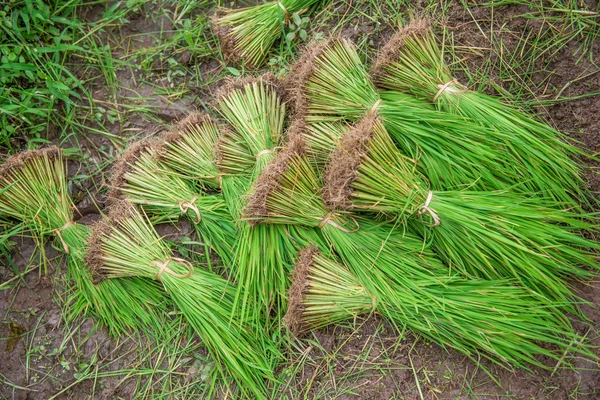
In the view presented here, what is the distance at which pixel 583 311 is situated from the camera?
2139 millimetres

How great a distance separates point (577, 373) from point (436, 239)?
0.69m

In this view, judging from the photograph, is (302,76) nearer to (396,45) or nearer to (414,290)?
(396,45)

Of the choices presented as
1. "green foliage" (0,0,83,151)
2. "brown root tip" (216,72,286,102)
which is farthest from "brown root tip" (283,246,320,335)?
"green foliage" (0,0,83,151)

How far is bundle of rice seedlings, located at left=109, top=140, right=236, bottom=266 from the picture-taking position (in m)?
2.44

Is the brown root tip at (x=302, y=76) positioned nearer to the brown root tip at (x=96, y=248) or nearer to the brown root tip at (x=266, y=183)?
the brown root tip at (x=266, y=183)

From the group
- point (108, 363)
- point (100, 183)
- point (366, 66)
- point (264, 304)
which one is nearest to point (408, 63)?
point (366, 66)

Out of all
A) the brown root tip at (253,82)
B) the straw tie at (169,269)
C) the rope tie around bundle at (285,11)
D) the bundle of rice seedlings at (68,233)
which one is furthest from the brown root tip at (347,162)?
the bundle of rice seedlings at (68,233)

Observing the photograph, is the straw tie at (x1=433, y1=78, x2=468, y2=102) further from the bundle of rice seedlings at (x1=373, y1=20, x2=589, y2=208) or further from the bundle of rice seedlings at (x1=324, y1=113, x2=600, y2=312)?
the bundle of rice seedlings at (x1=324, y1=113, x2=600, y2=312)

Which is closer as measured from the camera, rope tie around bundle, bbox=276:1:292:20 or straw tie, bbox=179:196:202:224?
straw tie, bbox=179:196:202:224

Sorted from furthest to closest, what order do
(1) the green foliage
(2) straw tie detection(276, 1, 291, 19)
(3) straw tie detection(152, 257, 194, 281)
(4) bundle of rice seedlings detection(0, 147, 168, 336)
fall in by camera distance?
(1) the green foliage → (2) straw tie detection(276, 1, 291, 19) → (4) bundle of rice seedlings detection(0, 147, 168, 336) → (3) straw tie detection(152, 257, 194, 281)

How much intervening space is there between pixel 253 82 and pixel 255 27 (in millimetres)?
352

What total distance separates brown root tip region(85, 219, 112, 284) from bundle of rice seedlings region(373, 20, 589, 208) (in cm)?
131

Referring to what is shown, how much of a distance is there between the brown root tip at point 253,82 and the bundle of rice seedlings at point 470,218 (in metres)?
0.46

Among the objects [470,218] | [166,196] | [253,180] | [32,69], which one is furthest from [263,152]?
[32,69]
